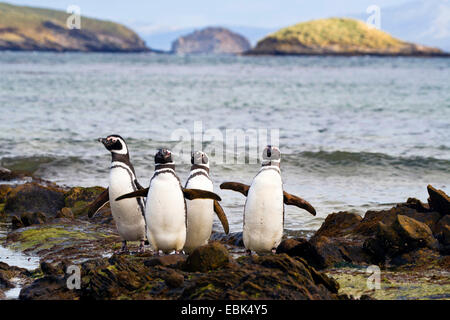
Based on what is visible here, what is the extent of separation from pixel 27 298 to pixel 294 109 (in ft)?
78.5

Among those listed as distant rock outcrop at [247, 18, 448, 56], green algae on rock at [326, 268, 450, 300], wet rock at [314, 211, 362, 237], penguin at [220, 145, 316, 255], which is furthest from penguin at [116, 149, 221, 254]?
distant rock outcrop at [247, 18, 448, 56]

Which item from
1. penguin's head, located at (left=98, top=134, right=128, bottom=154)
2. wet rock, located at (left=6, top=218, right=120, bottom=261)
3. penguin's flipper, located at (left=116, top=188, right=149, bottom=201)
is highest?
penguin's head, located at (left=98, top=134, right=128, bottom=154)

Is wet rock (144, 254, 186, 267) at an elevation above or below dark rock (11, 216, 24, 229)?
above

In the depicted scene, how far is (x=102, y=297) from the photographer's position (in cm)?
530

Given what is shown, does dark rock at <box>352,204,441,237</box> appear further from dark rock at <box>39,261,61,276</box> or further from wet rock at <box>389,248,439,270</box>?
dark rock at <box>39,261,61,276</box>

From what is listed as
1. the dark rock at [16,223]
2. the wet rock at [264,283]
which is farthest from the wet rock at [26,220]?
the wet rock at [264,283]

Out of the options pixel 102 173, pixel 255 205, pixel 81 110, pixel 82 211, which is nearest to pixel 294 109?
pixel 81 110

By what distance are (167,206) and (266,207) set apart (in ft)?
3.39

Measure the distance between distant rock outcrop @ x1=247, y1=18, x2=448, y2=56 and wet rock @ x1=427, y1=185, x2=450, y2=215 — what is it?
156 m

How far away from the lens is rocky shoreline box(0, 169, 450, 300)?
517 centimetres

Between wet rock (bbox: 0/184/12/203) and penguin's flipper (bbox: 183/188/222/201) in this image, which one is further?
wet rock (bbox: 0/184/12/203)

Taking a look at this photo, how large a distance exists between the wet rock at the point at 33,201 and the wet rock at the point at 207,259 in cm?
500
